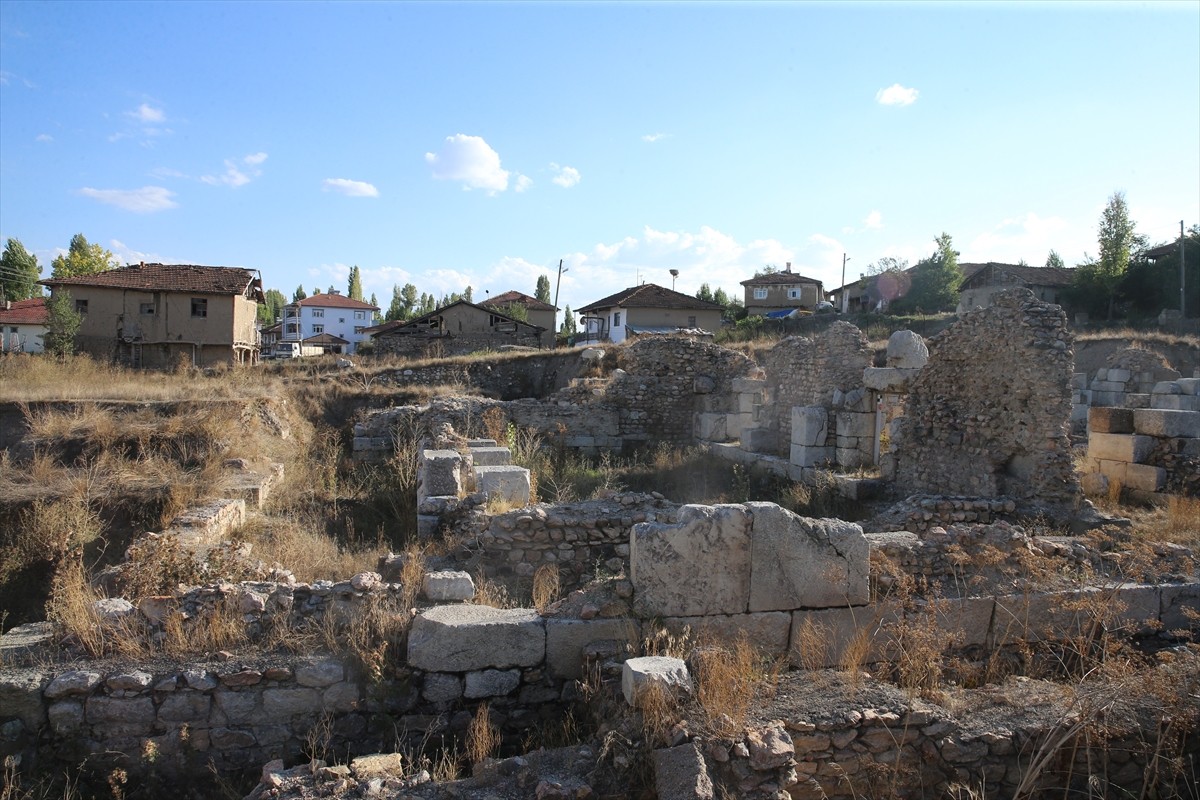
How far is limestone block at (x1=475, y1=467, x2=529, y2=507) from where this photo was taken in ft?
28.2

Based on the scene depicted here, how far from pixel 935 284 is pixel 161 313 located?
1571 inches

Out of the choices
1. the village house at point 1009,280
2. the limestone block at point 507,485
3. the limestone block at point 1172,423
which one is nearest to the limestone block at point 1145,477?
the limestone block at point 1172,423

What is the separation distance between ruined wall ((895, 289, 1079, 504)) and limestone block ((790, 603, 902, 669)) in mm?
5252

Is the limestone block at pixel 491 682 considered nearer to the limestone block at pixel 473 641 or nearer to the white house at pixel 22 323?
the limestone block at pixel 473 641

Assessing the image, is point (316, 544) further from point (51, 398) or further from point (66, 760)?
point (51, 398)

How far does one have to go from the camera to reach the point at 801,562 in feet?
17.1

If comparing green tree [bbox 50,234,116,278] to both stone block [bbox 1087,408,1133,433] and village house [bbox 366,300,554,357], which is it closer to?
village house [bbox 366,300,554,357]

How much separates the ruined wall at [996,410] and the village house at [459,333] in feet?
77.1

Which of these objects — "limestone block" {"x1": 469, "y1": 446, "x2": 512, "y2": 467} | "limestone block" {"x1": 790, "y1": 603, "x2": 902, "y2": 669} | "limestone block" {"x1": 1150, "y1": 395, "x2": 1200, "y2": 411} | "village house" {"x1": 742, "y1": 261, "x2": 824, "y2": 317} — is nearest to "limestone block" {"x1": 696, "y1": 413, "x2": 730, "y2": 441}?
"limestone block" {"x1": 469, "y1": 446, "x2": 512, "y2": 467}

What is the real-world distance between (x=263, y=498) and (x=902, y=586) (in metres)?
8.80

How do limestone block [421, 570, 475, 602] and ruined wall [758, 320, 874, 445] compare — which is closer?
limestone block [421, 570, 475, 602]

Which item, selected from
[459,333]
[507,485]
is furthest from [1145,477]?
[459,333]

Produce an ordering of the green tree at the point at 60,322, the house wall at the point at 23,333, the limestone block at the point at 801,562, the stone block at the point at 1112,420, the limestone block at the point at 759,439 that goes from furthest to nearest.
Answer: the house wall at the point at 23,333, the green tree at the point at 60,322, the limestone block at the point at 759,439, the stone block at the point at 1112,420, the limestone block at the point at 801,562

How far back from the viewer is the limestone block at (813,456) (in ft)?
42.7
